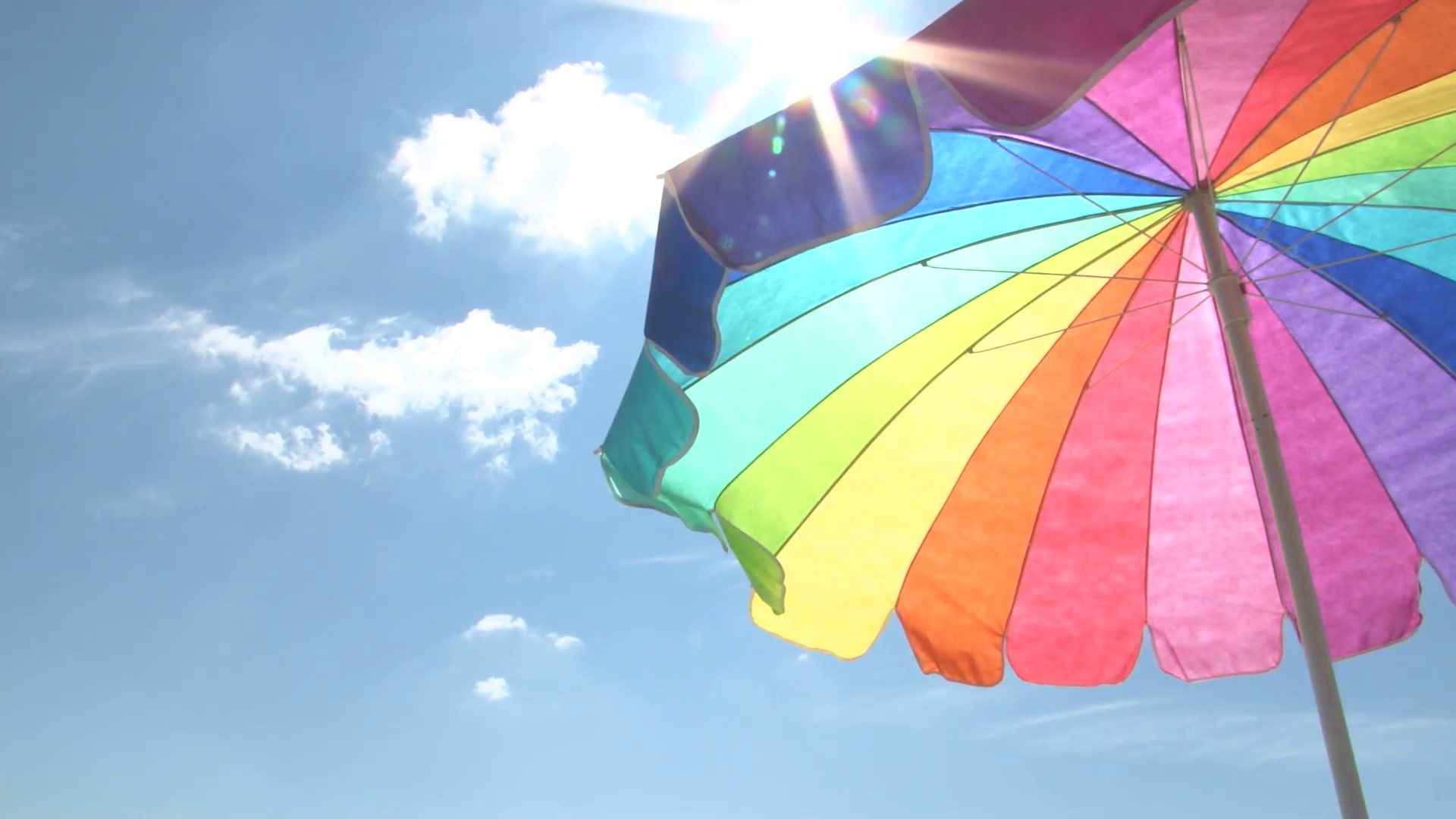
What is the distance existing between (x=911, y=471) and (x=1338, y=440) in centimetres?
160

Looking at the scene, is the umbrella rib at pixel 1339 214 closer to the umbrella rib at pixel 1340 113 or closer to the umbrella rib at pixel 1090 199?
the umbrella rib at pixel 1340 113

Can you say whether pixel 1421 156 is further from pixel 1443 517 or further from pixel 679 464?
pixel 679 464

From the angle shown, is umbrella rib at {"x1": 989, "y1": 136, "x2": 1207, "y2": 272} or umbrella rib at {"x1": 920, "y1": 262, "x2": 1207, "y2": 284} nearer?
umbrella rib at {"x1": 989, "y1": 136, "x2": 1207, "y2": 272}

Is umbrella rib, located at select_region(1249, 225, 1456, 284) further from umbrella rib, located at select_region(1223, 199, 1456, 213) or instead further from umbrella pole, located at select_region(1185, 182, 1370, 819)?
umbrella pole, located at select_region(1185, 182, 1370, 819)

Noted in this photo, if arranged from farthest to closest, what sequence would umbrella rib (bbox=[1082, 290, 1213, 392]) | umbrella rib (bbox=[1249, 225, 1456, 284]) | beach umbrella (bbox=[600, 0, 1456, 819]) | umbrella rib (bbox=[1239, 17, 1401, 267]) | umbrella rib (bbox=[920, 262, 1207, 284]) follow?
umbrella rib (bbox=[1082, 290, 1213, 392]), umbrella rib (bbox=[920, 262, 1207, 284]), umbrella rib (bbox=[1249, 225, 1456, 284]), beach umbrella (bbox=[600, 0, 1456, 819]), umbrella rib (bbox=[1239, 17, 1401, 267])

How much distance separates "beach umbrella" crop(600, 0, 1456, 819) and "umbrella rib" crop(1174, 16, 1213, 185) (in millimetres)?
11

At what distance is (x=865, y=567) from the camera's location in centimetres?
367

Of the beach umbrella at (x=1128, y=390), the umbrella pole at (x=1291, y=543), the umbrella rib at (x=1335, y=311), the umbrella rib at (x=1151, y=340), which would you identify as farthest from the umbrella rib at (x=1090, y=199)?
the umbrella pole at (x=1291, y=543)

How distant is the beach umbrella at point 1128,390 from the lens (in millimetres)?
2840

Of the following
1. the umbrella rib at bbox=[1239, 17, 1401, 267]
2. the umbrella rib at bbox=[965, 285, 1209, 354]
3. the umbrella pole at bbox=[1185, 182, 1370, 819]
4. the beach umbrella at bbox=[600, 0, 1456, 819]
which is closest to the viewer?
the umbrella rib at bbox=[1239, 17, 1401, 267]

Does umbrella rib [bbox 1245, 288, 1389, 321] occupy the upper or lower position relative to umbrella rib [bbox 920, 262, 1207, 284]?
lower

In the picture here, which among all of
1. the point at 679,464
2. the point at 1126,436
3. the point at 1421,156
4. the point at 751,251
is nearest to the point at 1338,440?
the point at 1126,436

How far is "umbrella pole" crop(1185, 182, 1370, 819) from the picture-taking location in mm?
2707

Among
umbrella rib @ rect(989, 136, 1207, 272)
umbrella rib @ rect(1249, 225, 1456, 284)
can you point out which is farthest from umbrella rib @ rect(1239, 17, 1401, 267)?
umbrella rib @ rect(989, 136, 1207, 272)
